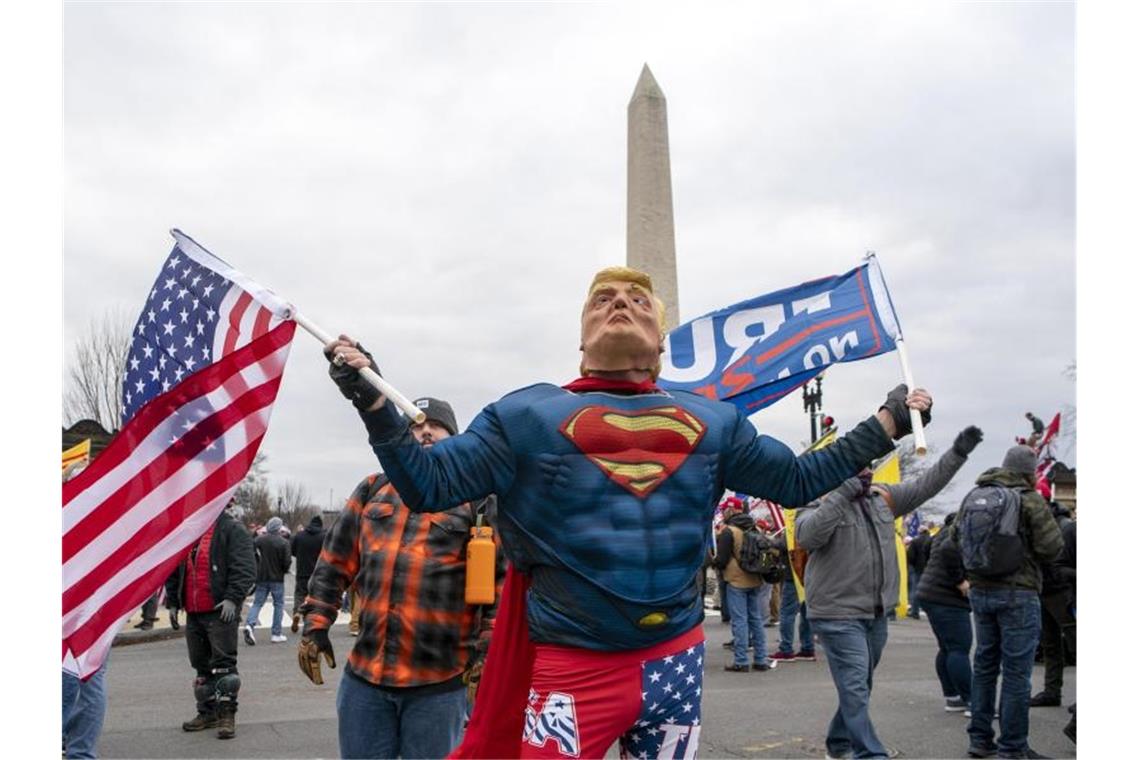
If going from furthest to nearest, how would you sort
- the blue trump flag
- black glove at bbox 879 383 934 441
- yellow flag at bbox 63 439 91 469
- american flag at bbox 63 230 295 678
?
1. yellow flag at bbox 63 439 91 469
2. the blue trump flag
3. american flag at bbox 63 230 295 678
4. black glove at bbox 879 383 934 441

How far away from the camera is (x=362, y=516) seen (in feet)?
13.9

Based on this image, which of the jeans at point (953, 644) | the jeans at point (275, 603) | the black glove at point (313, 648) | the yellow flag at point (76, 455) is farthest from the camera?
the jeans at point (275, 603)

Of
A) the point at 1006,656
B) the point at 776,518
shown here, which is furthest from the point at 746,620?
the point at 1006,656

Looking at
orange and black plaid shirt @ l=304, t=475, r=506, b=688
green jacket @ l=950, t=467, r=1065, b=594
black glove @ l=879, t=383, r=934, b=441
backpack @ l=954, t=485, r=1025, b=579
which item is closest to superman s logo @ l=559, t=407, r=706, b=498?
black glove @ l=879, t=383, r=934, b=441

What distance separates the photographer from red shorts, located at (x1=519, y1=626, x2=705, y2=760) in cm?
281

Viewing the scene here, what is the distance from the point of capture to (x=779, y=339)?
217 inches

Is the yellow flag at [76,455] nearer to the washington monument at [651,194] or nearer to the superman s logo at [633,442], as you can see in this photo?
the superman s logo at [633,442]

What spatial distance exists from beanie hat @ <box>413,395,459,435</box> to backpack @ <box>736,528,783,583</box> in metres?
6.79

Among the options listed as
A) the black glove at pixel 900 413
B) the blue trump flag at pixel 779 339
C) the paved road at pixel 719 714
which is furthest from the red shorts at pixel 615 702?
the paved road at pixel 719 714

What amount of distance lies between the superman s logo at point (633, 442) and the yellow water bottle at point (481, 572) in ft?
3.78

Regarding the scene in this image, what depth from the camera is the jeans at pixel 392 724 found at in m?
3.88

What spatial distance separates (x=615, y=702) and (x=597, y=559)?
0.37 meters

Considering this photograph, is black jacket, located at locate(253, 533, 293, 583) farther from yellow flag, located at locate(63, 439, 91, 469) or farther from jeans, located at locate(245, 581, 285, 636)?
yellow flag, located at locate(63, 439, 91, 469)

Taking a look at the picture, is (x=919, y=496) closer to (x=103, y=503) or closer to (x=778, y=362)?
(x=778, y=362)
